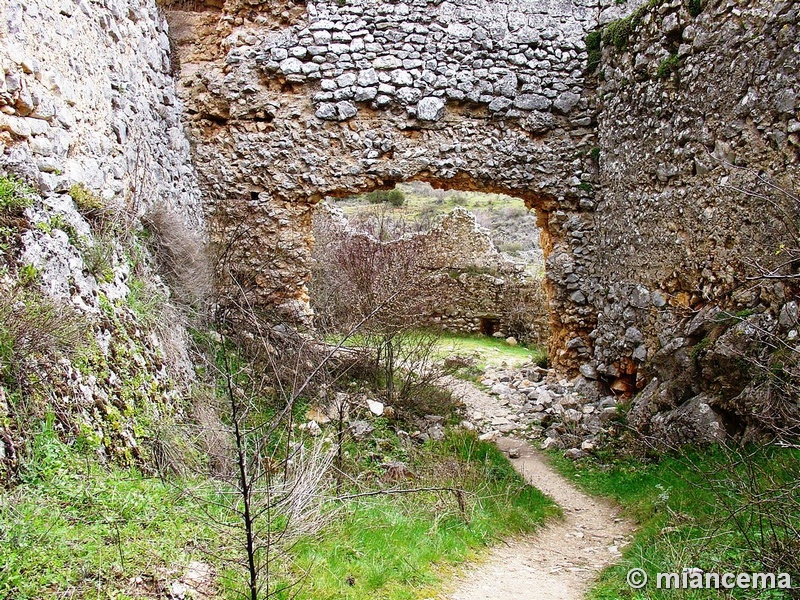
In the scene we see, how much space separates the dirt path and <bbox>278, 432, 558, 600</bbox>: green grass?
14cm

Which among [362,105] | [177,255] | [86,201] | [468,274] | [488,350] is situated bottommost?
[488,350]

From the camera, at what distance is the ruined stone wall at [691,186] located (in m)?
4.68

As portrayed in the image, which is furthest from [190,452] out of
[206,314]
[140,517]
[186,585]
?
[206,314]

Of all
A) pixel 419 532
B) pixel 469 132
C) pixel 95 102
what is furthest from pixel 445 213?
pixel 419 532

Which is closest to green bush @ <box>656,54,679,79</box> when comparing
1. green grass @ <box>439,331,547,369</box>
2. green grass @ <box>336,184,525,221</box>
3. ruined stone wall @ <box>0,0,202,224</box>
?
green grass @ <box>439,331,547,369</box>

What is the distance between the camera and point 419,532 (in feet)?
12.8

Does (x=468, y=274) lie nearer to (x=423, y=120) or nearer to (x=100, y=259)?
(x=423, y=120)

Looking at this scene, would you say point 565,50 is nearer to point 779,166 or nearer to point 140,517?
point 779,166

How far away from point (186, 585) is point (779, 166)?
484 centimetres

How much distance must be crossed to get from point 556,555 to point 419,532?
1.06m

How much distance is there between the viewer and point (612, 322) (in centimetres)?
727

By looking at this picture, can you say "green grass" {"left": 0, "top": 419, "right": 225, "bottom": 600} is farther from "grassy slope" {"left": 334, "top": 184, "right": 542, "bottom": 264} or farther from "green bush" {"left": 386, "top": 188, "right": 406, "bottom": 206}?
"green bush" {"left": 386, "top": 188, "right": 406, "bottom": 206}

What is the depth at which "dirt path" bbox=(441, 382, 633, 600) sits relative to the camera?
356 centimetres

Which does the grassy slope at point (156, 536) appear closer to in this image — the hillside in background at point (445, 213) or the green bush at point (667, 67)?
the green bush at point (667, 67)
